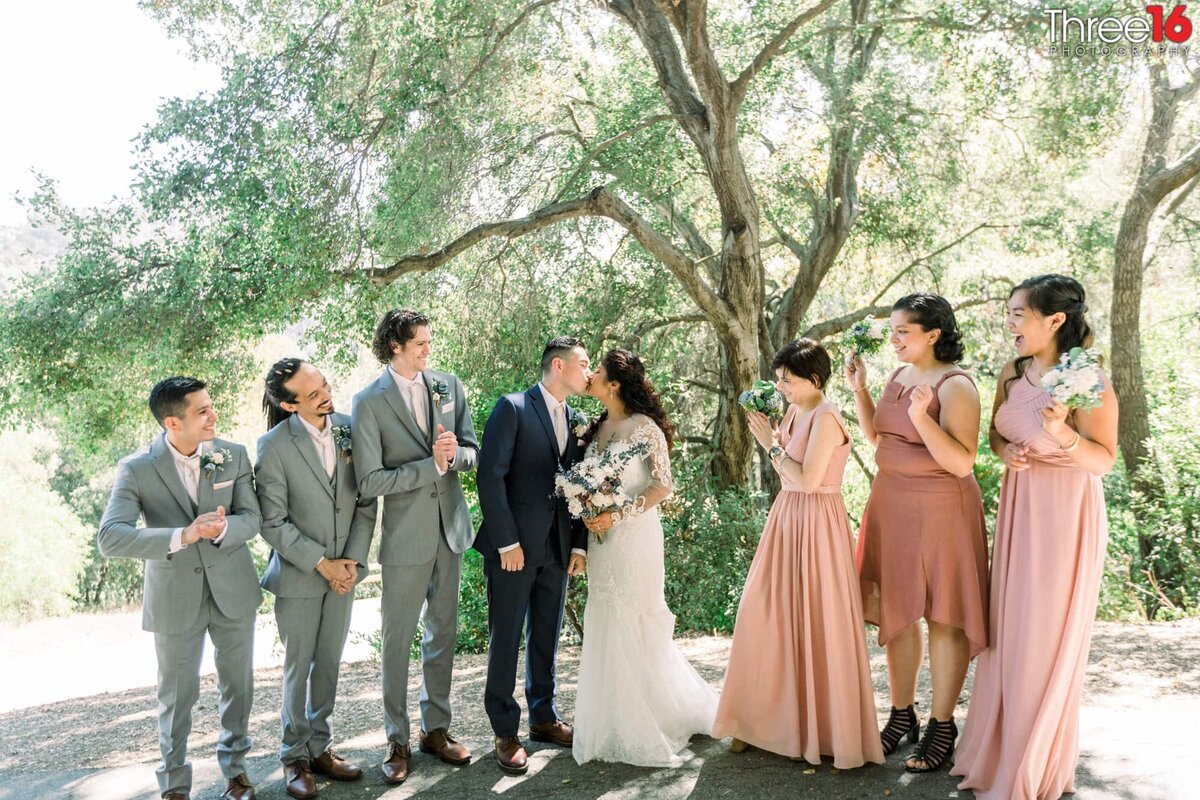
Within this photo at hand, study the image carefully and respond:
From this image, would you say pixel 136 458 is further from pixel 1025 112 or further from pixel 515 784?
pixel 1025 112

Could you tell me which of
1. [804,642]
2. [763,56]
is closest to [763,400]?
[804,642]

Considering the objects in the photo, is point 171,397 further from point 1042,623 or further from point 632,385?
point 1042,623

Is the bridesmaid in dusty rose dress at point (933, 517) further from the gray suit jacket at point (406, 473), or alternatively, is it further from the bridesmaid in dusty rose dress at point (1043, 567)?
the gray suit jacket at point (406, 473)

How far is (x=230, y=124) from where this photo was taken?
31.2 feet

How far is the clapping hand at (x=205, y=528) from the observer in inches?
166

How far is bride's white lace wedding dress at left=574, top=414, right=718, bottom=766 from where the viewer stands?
4930mm

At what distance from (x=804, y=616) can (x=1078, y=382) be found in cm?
173

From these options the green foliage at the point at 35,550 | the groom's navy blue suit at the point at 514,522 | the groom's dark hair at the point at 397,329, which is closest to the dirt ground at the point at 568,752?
the groom's navy blue suit at the point at 514,522

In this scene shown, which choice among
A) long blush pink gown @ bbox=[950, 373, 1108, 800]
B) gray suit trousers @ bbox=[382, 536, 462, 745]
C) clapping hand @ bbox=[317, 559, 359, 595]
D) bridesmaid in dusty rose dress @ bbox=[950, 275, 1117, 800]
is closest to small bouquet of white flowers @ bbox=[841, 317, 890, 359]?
bridesmaid in dusty rose dress @ bbox=[950, 275, 1117, 800]

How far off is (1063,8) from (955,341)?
6.68 meters

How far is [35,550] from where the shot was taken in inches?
1012

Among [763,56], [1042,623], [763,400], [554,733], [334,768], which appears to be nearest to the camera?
[1042,623]

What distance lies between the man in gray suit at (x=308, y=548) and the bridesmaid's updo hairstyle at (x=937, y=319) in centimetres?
282

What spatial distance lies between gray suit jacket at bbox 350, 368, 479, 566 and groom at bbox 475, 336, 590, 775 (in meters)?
0.21
